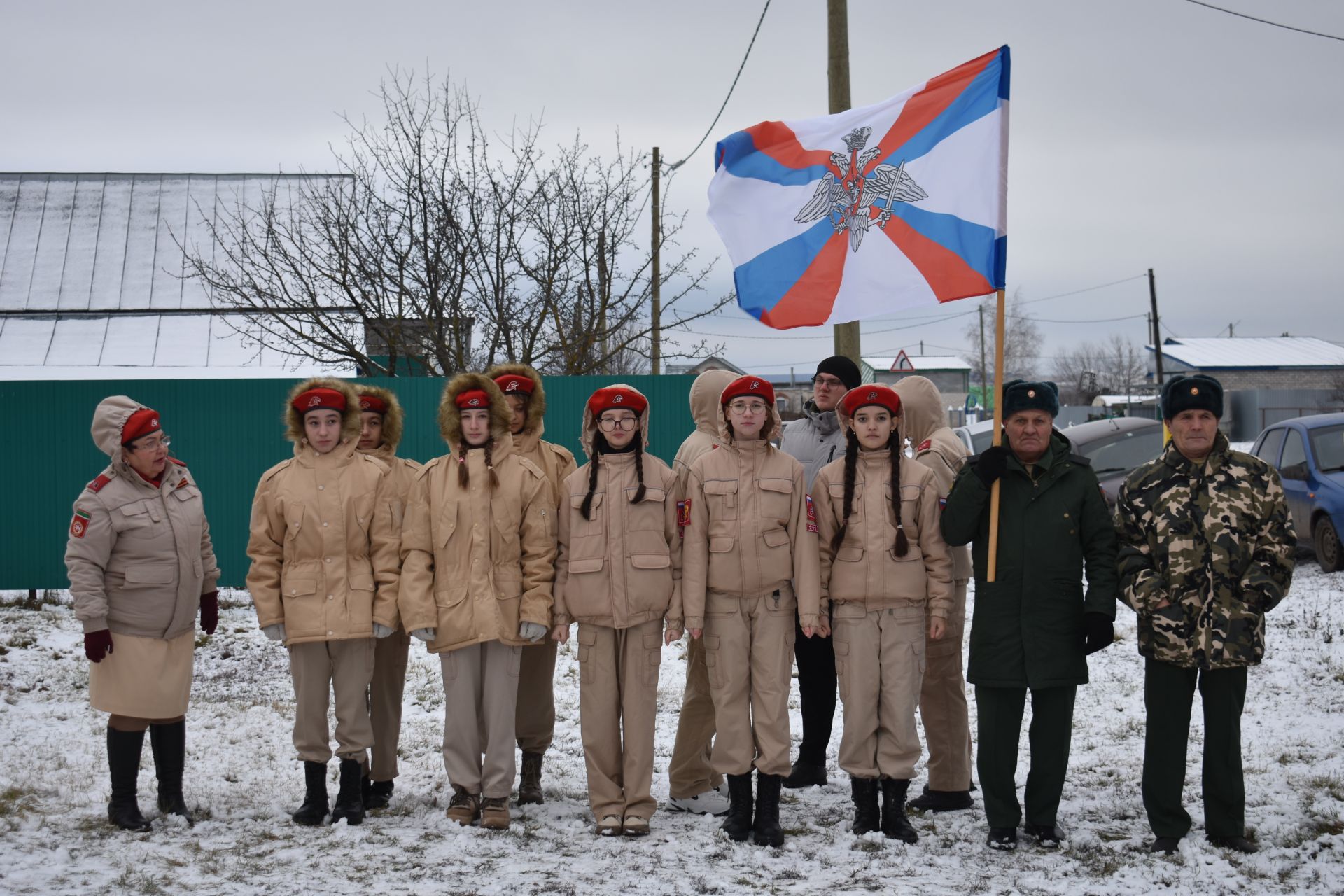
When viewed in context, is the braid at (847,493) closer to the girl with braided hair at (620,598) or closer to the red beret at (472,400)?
the girl with braided hair at (620,598)

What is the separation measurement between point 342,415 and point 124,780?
186 centimetres

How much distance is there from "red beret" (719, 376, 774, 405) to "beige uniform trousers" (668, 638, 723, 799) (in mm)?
1222

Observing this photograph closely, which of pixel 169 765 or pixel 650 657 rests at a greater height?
pixel 650 657

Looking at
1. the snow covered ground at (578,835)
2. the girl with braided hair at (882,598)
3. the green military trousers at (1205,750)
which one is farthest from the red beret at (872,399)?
the snow covered ground at (578,835)

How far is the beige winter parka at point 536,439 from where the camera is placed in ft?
17.5

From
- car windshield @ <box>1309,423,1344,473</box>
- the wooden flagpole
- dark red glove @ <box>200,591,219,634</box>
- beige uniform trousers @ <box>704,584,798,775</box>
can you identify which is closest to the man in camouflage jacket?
the wooden flagpole

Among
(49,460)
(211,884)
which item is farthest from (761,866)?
(49,460)

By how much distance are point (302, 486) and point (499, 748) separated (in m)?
1.48

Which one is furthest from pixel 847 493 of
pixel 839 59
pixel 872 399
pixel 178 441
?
pixel 178 441

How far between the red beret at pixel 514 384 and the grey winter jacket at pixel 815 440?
1.32 meters

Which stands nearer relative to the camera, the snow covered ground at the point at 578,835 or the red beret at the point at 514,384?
the snow covered ground at the point at 578,835

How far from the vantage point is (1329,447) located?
10.5 m

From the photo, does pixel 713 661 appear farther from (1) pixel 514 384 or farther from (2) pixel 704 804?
(1) pixel 514 384

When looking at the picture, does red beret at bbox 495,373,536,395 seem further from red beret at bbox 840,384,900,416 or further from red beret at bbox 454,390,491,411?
red beret at bbox 840,384,900,416
